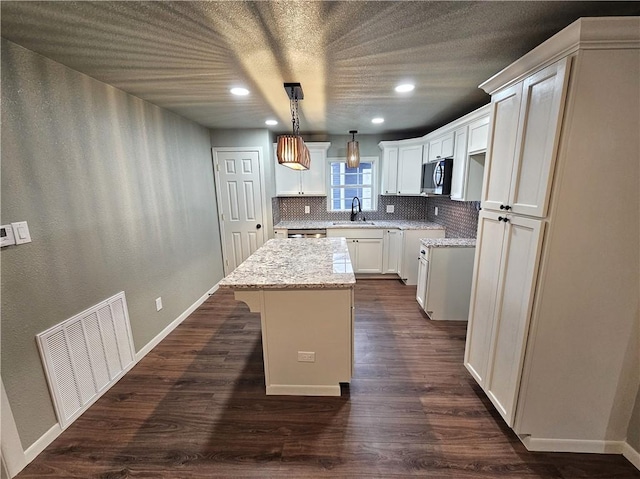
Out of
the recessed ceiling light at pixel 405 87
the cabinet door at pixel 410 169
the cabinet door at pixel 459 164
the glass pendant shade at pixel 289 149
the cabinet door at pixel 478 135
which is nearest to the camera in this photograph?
the glass pendant shade at pixel 289 149

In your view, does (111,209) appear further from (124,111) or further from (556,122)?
(556,122)

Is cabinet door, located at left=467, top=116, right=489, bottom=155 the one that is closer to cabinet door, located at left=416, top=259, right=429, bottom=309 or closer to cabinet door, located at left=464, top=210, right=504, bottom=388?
cabinet door, located at left=464, top=210, right=504, bottom=388

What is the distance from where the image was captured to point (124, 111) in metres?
2.23

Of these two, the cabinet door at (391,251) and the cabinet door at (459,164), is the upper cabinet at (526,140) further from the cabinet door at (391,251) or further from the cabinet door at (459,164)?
the cabinet door at (391,251)

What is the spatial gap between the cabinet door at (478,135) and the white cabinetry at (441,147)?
17.0 inches

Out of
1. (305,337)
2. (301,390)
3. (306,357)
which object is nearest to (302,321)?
(305,337)

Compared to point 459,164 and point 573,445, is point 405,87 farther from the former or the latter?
point 573,445

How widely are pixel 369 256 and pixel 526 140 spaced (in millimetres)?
2902

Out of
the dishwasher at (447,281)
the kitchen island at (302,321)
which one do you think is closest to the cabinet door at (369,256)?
the dishwasher at (447,281)

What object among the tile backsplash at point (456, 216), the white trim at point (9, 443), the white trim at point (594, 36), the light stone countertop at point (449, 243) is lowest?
the white trim at point (9, 443)

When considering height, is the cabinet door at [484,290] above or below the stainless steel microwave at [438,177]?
below

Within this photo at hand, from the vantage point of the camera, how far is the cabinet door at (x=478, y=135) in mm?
2361

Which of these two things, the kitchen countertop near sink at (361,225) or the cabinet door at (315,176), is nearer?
the kitchen countertop near sink at (361,225)

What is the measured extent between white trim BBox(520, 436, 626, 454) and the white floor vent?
2.86 m
